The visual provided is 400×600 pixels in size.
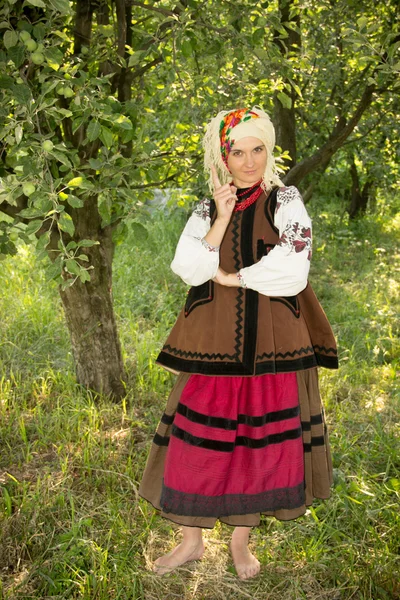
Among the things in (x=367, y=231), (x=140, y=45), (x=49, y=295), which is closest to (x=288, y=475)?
(x=140, y=45)

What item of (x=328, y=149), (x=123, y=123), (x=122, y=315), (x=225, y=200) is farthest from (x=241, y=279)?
(x=328, y=149)

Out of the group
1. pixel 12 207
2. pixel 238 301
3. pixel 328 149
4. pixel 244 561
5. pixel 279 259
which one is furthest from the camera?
pixel 328 149

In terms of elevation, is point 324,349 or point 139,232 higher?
point 139,232

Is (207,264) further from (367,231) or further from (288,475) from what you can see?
(367,231)

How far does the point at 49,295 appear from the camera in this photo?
499cm

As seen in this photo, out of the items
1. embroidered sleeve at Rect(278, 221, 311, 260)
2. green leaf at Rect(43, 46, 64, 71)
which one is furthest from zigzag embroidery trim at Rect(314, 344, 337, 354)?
green leaf at Rect(43, 46, 64, 71)

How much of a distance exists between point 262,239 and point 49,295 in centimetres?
308

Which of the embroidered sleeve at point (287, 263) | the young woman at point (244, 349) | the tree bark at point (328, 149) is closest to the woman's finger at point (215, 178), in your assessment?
the young woman at point (244, 349)

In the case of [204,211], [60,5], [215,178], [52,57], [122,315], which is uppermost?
[60,5]

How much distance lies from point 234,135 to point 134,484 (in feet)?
5.44

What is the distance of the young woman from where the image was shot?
7.24 feet

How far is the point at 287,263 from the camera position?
84.7 inches

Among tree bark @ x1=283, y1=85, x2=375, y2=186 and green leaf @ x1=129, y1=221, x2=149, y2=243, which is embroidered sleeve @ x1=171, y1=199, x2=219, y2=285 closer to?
green leaf @ x1=129, y1=221, x2=149, y2=243

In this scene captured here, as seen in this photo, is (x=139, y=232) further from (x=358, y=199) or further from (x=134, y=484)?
(x=358, y=199)
